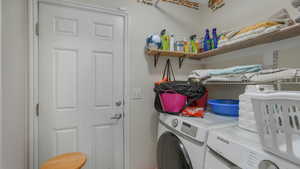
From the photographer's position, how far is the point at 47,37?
55.1 inches

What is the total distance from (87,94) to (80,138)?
0.50 metres

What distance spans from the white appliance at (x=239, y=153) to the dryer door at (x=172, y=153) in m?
0.20

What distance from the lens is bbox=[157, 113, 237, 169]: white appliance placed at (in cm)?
91

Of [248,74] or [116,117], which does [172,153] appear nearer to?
[116,117]

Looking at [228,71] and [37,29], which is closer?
[228,71]

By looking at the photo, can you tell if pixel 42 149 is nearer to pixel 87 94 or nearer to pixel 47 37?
pixel 87 94

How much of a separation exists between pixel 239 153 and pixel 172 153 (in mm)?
623

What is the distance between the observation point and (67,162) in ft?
3.93

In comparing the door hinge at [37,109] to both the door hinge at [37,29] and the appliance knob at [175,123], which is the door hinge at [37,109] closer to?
the door hinge at [37,29]

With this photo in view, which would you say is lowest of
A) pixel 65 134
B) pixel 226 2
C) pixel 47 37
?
pixel 65 134

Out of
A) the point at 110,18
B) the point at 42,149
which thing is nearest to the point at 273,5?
the point at 110,18

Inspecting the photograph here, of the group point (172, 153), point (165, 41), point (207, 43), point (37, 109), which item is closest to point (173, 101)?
point (172, 153)

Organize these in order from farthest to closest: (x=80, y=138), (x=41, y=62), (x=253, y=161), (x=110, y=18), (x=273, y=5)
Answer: (x=110, y=18) < (x=80, y=138) < (x=41, y=62) < (x=273, y=5) < (x=253, y=161)

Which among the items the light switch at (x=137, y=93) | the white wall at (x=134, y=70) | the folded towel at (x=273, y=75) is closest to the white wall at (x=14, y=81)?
the white wall at (x=134, y=70)
